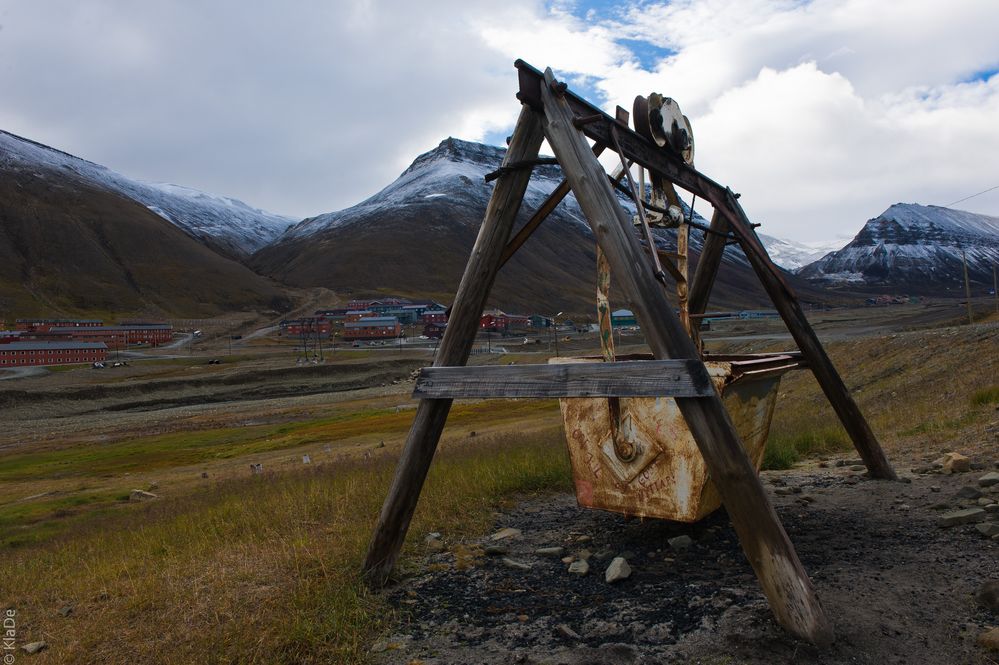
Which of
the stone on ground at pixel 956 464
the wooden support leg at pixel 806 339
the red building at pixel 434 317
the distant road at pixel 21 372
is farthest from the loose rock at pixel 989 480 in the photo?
the red building at pixel 434 317

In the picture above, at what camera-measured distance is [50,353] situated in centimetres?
7762

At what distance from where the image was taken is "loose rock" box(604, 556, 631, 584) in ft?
15.2

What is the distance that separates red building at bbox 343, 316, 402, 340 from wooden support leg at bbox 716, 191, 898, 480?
94.7 m

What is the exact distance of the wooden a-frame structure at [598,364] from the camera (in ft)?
11.7

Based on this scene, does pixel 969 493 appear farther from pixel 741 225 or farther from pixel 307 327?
pixel 307 327

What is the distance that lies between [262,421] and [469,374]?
40665 mm

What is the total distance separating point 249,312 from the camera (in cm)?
13712

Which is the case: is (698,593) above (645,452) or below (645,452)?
below

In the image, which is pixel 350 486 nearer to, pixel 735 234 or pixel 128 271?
pixel 735 234

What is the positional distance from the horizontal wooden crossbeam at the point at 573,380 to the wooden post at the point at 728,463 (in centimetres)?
10

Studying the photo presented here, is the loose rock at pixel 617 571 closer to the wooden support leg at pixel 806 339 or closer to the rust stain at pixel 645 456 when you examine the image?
the rust stain at pixel 645 456

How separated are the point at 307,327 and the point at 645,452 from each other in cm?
10412

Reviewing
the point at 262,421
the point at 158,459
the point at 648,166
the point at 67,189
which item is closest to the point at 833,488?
the point at 648,166

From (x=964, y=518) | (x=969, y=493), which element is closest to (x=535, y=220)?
(x=964, y=518)
